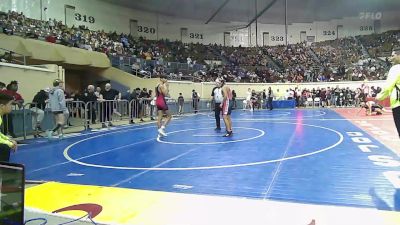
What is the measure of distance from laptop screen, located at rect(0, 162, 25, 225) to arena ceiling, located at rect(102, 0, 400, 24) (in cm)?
3318

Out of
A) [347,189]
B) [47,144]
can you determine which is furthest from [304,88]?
[347,189]

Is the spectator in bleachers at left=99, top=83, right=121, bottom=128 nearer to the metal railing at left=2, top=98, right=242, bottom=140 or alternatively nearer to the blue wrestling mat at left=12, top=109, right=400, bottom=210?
the metal railing at left=2, top=98, right=242, bottom=140

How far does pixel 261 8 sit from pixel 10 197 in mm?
40496

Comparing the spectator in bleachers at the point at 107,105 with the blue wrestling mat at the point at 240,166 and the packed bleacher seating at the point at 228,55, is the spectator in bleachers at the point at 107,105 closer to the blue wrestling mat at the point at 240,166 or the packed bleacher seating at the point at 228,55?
the blue wrestling mat at the point at 240,166

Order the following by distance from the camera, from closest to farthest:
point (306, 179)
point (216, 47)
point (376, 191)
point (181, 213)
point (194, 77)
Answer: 1. point (181, 213)
2. point (376, 191)
3. point (306, 179)
4. point (194, 77)
5. point (216, 47)

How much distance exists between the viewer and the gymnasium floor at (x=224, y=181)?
150 inches

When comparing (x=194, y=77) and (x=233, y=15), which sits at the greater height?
(x=233, y=15)

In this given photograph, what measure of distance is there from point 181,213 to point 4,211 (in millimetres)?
1753

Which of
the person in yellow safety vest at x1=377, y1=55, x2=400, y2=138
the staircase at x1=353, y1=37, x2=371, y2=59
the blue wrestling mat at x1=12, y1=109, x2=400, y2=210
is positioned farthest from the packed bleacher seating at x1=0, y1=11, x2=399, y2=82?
the person in yellow safety vest at x1=377, y1=55, x2=400, y2=138

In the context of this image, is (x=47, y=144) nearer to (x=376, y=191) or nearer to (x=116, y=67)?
(x=376, y=191)

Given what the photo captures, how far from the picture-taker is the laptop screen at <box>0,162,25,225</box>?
294 cm

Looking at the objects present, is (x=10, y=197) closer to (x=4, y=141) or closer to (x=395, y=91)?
(x=4, y=141)

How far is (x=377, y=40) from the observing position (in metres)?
42.0

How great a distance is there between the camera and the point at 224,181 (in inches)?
207
